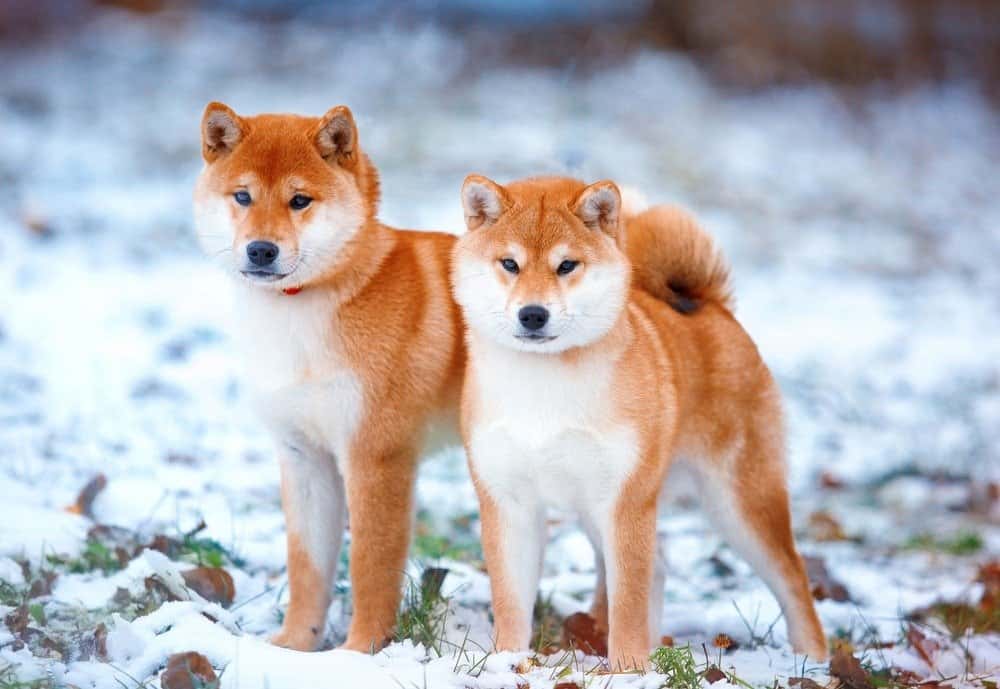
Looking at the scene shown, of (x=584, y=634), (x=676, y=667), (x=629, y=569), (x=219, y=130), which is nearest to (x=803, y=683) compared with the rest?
(x=676, y=667)

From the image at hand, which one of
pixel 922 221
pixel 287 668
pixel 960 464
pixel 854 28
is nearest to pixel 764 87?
pixel 854 28

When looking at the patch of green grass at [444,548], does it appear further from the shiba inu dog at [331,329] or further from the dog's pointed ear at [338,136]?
the dog's pointed ear at [338,136]

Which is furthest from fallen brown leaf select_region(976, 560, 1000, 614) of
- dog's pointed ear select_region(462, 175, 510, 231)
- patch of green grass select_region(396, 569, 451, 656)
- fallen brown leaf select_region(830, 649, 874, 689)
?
dog's pointed ear select_region(462, 175, 510, 231)

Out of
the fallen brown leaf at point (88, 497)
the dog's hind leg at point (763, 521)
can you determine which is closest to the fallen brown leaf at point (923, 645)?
the dog's hind leg at point (763, 521)

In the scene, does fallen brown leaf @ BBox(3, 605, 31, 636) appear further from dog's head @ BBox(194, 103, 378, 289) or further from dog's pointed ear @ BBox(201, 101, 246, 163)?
dog's pointed ear @ BBox(201, 101, 246, 163)

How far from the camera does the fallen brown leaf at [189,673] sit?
127 inches

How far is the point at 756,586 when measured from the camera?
18.0 ft

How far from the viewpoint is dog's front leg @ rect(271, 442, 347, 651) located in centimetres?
432

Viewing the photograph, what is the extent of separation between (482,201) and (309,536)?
4.88 ft

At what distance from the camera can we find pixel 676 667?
3496 millimetres

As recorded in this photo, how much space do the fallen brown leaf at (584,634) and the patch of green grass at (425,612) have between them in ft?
1.61

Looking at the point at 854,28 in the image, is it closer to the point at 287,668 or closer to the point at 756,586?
the point at 756,586

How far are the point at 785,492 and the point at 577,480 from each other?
1.15 m

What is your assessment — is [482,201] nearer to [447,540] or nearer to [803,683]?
[803,683]
